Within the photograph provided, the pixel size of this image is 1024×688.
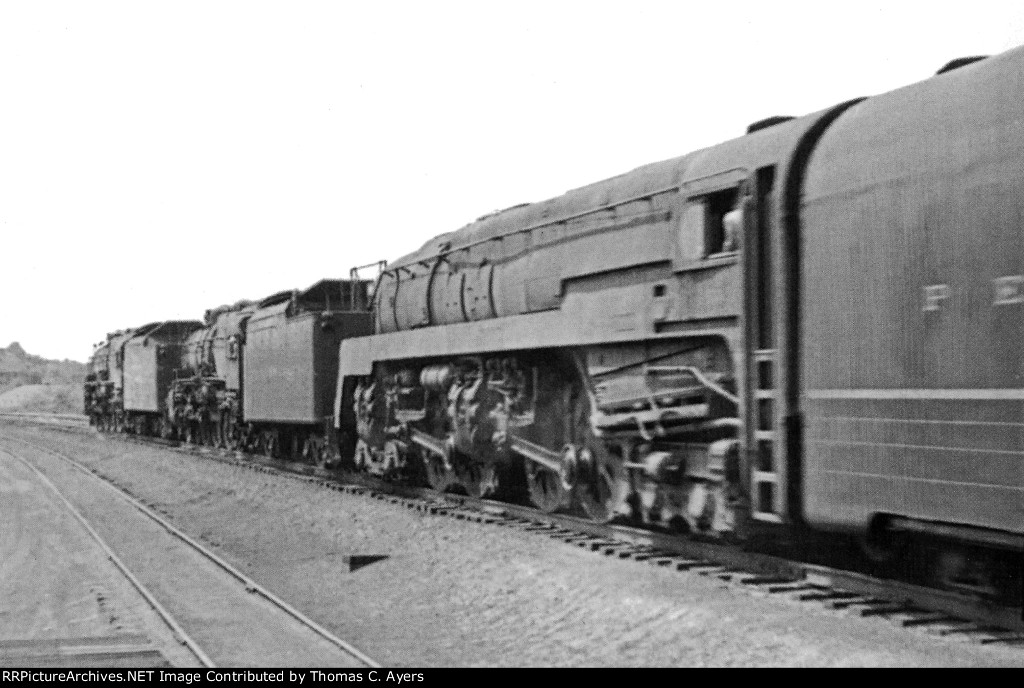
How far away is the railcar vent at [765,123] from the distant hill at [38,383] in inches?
3473

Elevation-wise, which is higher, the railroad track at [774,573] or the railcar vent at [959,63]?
the railcar vent at [959,63]

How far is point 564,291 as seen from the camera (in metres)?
12.5

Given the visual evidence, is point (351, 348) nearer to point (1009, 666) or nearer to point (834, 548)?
point (834, 548)

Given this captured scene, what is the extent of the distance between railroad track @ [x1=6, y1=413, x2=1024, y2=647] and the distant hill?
83746 mm

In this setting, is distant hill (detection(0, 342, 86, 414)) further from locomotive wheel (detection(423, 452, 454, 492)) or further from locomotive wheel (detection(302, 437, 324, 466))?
locomotive wheel (detection(423, 452, 454, 492))

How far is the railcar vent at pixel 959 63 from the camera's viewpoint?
8242 millimetres

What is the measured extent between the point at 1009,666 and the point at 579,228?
24.5 ft

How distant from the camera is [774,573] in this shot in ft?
31.6

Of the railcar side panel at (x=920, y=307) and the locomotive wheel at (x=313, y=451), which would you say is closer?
the railcar side panel at (x=920, y=307)

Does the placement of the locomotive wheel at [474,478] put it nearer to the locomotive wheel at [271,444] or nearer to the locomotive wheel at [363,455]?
the locomotive wheel at [363,455]

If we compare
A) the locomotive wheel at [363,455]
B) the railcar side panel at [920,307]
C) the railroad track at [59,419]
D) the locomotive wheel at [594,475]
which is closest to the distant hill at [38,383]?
the railroad track at [59,419]

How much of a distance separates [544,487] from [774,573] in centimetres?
499

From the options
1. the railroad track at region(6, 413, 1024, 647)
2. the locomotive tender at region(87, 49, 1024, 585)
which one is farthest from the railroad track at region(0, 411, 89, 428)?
the locomotive tender at region(87, 49, 1024, 585)

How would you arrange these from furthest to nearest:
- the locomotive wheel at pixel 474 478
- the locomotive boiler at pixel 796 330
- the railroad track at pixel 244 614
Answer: the locomotive wheel at pixel 474 478 < the railroad track at pixel 244 614 < the locomotive boiler at pixel 796 330
